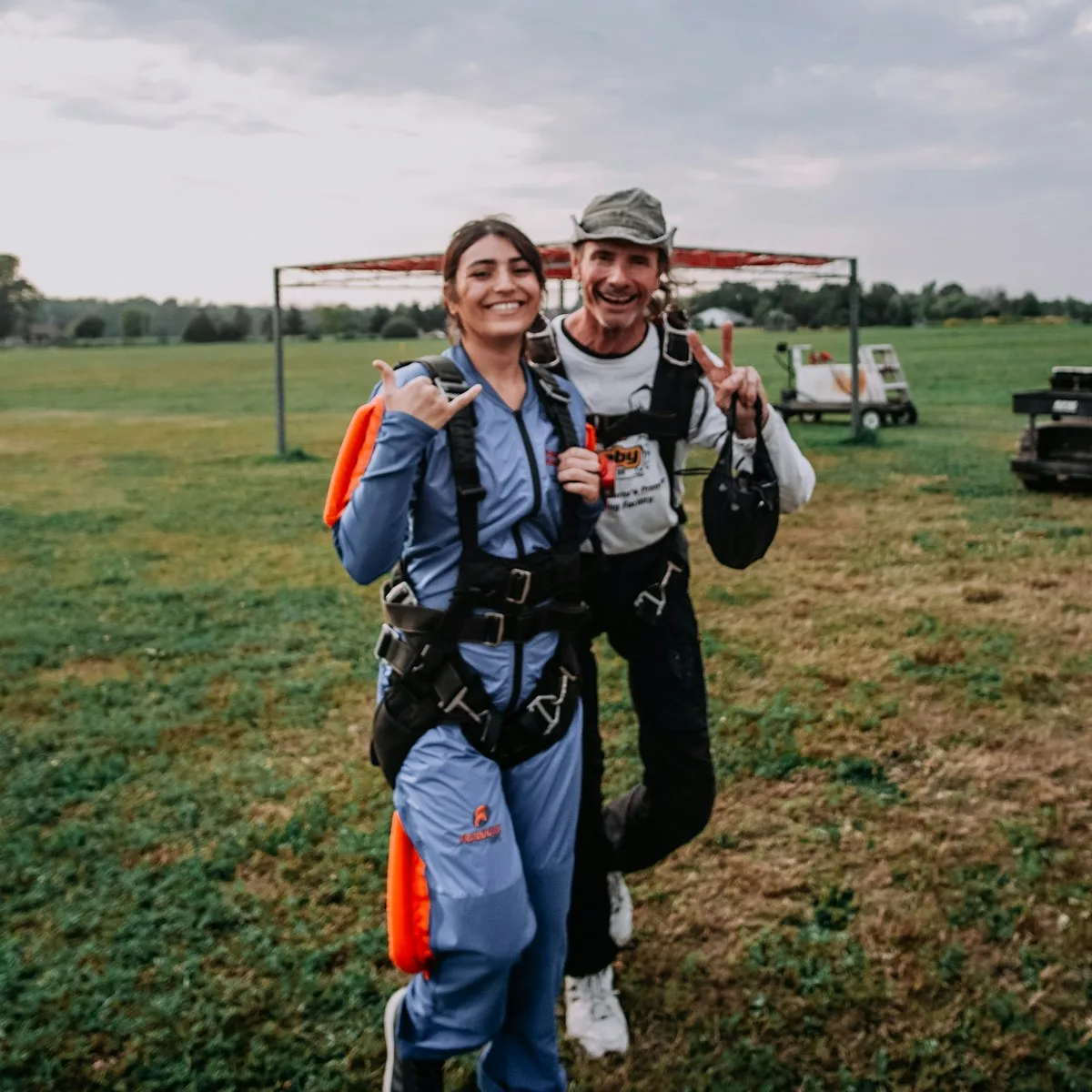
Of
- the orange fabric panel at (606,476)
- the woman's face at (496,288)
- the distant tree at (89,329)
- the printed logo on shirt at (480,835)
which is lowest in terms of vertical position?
the printed logo on shirt at (480,835)

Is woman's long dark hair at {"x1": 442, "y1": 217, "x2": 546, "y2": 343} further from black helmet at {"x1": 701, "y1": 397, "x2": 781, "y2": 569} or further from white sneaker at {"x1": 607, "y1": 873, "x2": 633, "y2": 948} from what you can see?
white sneaker at {"x1": 607, "y1": 873, "x2": 633, "y2": 948}

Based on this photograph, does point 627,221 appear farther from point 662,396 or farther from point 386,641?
point 386,641

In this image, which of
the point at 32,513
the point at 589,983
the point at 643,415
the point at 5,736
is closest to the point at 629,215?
the point at 643,415

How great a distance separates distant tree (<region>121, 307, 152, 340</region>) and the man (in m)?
120

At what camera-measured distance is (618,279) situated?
329 cm

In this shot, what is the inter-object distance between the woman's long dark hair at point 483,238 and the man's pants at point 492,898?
4.06ft

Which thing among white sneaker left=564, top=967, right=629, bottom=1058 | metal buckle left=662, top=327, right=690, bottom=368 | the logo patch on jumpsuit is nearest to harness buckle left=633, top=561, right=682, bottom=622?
metal buckle left=662, top=327, right=690, bottom=368

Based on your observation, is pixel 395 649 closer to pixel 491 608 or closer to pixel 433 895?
pixel 491 608

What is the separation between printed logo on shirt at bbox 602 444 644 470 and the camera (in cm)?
340

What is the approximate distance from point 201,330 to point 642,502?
10941 centimetres

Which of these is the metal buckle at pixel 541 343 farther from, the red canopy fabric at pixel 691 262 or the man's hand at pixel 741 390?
the red canopy fabric at pixel 691 262

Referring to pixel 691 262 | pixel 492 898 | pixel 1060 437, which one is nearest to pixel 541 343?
pixel 492 898

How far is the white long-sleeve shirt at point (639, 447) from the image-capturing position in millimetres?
3436

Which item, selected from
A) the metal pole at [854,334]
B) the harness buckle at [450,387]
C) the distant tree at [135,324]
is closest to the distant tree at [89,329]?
the distant tree at [135,324]
